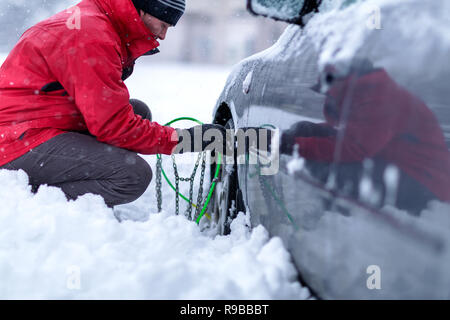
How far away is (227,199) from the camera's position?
2172 millimetres

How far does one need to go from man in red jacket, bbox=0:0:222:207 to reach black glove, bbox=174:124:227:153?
0.05m

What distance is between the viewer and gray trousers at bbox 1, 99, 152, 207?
2.06m

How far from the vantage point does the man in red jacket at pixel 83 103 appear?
1.84 meters

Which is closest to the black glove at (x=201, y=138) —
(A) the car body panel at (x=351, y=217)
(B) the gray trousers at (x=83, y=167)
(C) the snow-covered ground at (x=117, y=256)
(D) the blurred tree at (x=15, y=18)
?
(B) the gray trousers at (x=83, y=167)

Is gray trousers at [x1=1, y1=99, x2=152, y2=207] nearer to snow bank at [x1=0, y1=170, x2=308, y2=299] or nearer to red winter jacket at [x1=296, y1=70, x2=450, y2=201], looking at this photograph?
snow bank at [x1=0, y1=170, x2=308, y2=299]

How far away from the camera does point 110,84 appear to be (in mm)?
1872

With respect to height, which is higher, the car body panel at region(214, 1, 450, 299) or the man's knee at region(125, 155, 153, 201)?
the car body panel at region(214, 1, 450, 299)

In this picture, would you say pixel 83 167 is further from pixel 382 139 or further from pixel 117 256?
pixel 382 139

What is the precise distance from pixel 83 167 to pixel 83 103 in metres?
0.44

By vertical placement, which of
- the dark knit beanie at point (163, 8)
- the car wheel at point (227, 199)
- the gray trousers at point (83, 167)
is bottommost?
the car wheel at point (227, 199)

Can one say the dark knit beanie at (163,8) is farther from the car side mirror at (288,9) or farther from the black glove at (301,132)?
the black glove at (301,132)

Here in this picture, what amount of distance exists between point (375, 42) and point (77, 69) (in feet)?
4.65

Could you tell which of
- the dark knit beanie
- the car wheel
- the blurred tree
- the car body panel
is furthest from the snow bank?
the blurred tree
